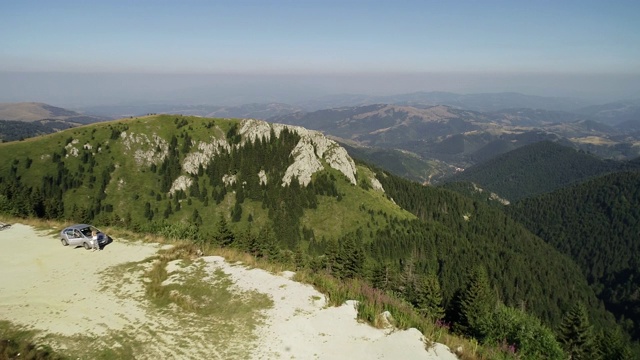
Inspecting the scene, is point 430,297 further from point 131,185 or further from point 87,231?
point 131,185

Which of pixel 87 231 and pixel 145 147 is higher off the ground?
pixel 87 231

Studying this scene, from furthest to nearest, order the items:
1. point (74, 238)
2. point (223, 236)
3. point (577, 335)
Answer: point (223, 236) → point (577, 335) → point (74, 238)

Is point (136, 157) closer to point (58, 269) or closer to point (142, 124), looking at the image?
point (142, 124)

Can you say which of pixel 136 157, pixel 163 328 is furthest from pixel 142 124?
pixel 163 328

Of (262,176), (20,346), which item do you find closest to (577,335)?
(20,346)

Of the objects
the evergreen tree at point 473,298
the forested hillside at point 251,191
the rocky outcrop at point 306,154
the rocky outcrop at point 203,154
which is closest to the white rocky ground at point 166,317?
the evergreen tree at point 473,298

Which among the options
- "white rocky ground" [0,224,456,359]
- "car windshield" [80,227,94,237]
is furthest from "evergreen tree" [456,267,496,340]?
"car windshield" [80,227,94,237]

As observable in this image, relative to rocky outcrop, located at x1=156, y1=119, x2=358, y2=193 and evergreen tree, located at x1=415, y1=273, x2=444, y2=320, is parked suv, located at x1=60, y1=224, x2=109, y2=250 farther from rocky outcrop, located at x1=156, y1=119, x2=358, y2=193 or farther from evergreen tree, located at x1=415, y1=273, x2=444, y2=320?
rocky outcrop, located at x1=156, y1=119, x2=358, y2=193
